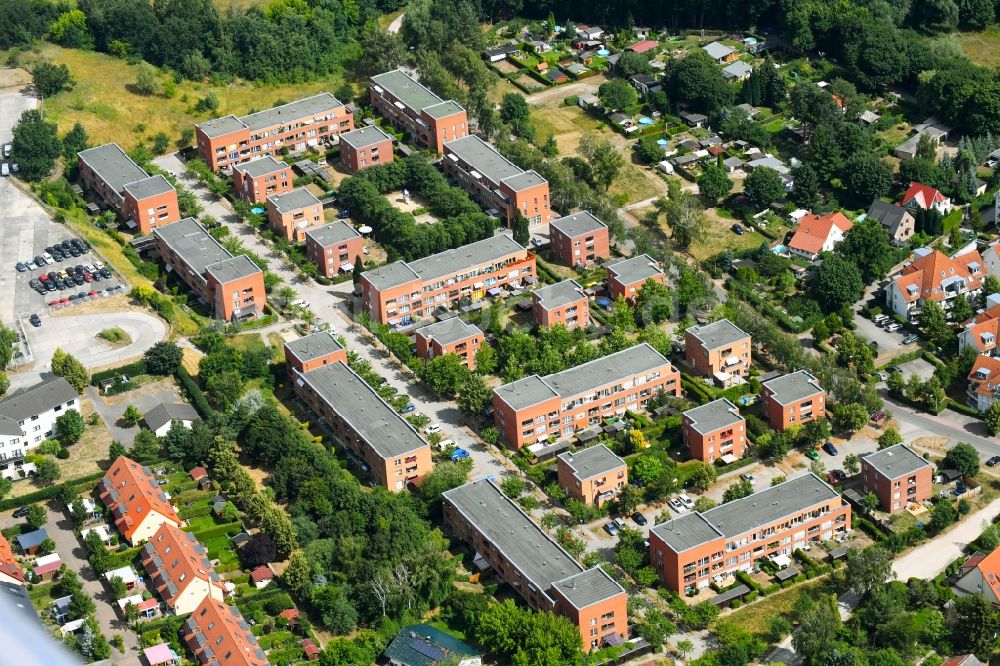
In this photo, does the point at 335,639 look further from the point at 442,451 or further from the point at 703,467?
the point at 703,467

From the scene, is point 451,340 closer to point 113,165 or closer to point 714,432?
point 714,432

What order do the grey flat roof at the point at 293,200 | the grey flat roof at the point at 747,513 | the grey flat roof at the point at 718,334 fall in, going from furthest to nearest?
the grey flat roof at the point at 293,200 → the grey flat roof at the point at 718,334 → the grey flat roof at the point at 747,513

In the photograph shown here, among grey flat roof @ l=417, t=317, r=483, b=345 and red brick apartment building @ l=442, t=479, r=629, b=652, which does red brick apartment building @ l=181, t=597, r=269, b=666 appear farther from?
grey flat roof @ l=417, t=317, r=483, b=345

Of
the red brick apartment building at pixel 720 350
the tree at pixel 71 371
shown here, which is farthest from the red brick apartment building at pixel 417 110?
the tree at pixel 71 371

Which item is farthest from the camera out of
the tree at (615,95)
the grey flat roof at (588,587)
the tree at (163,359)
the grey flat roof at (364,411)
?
the tree at (615,95)

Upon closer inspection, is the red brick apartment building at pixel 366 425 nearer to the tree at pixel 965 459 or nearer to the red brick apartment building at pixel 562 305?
the red brick apartment building at pixel 562 305

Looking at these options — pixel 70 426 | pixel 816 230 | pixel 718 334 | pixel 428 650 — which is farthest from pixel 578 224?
pixel 428 650
